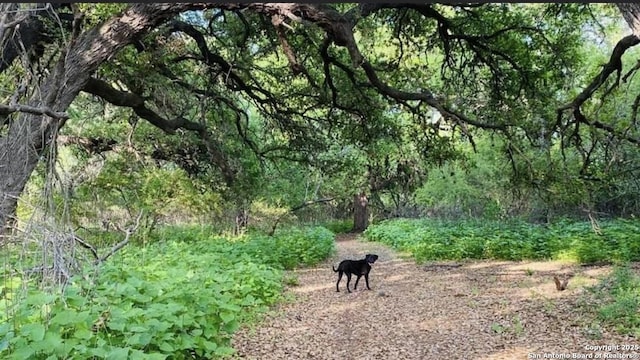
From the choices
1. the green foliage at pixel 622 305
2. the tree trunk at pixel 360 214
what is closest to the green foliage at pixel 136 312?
the green foliage at pixel 622 305

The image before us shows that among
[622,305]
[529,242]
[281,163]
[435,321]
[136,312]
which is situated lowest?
[435,321]

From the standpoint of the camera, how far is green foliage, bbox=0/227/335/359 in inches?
101

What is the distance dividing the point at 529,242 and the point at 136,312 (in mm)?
9933

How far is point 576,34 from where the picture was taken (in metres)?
7.96

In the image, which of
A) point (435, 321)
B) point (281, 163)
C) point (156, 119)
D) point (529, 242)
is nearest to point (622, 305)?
point (435, 321)

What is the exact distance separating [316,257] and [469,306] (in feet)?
17.1

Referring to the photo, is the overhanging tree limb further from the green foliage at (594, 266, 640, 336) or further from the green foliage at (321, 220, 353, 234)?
the green foliage at (321, 220, 353, 234)

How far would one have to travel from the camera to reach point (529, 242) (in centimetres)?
1134

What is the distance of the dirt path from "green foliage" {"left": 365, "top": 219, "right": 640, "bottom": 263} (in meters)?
1.33

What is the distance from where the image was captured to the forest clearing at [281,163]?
3293 mm

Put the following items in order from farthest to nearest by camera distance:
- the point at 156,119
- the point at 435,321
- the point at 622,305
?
the point at 156,119 → the point at 435,321 → the point at 622,305

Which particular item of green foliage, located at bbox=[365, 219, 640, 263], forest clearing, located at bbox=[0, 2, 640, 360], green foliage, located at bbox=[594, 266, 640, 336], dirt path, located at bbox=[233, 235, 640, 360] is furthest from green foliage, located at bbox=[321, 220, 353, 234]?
green foliage, located at bbox=[594, 266, 640, 336]

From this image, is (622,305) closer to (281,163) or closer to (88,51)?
(88,51)

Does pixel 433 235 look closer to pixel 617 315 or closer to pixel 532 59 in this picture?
pixel 532 59
